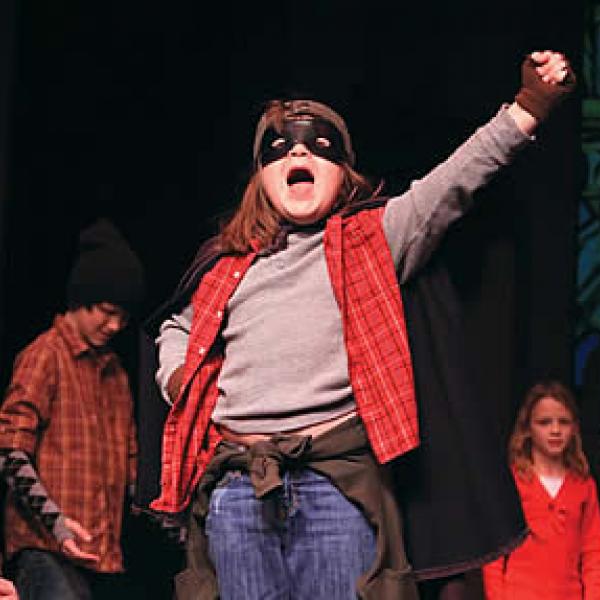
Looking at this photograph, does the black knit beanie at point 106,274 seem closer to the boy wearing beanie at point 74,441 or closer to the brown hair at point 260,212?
the boy wearing beanie at point 74,441

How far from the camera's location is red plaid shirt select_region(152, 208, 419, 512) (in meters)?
2.76

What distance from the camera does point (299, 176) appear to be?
299 cm

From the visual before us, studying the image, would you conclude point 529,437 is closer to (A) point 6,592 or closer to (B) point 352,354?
(B) point 352,354

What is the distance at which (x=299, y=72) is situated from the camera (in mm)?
5090

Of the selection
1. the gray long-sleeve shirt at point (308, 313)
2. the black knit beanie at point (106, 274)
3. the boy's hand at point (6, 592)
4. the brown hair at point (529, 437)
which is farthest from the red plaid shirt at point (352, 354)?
the brown hair at point (529, 437)

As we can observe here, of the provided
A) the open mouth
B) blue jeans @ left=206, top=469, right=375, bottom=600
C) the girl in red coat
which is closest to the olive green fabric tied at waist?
blue jeans @ left=206, top=469, right=375, bottom=600

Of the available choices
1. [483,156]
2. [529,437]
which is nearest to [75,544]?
[529,437]

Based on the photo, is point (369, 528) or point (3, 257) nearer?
point (369, 528)

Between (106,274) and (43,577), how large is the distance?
101 centimetres

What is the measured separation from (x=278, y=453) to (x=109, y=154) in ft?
8.13

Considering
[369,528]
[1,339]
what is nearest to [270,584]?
[369,528]

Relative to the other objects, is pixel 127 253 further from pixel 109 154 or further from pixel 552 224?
pixel 552 224

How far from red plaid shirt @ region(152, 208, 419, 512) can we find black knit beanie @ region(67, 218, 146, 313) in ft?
5.31

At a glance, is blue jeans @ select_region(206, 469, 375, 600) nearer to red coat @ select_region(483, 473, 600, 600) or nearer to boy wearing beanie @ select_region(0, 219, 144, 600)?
boy wearing beanie @ select_region(0, 219, 144, 600)
